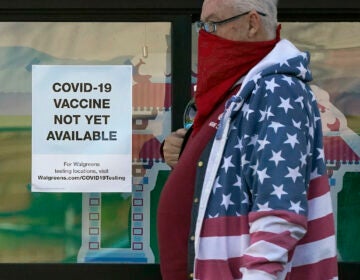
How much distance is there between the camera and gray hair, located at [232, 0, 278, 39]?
6.61 ft

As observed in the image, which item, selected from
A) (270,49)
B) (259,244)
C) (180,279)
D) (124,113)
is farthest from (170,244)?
(124,113)

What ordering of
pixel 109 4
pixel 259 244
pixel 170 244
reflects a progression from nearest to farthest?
pixel 259 244 < pixel 170 244 < pixel 109 4

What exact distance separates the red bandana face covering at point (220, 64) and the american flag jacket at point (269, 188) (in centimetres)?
6

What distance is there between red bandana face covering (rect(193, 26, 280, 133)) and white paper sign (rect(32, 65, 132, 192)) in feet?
7.06

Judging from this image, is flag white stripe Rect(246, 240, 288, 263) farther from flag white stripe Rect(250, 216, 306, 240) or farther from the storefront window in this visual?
the storefront window

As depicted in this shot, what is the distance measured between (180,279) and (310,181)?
483 millimetres

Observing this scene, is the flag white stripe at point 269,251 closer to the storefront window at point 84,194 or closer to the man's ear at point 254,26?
the man's ear at point 254,26

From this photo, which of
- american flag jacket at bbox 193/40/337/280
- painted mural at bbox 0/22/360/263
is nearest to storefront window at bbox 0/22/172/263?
painted mural at bbox 0/22/360/263

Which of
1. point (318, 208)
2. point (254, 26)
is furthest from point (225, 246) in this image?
point (254, 26)

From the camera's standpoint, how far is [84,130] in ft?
13.9

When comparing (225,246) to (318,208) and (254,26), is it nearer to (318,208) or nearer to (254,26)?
(318,208)

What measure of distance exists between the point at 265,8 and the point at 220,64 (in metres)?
0.20

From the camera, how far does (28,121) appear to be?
4309mm

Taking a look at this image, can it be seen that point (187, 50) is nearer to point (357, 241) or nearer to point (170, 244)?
point (357, 241)
